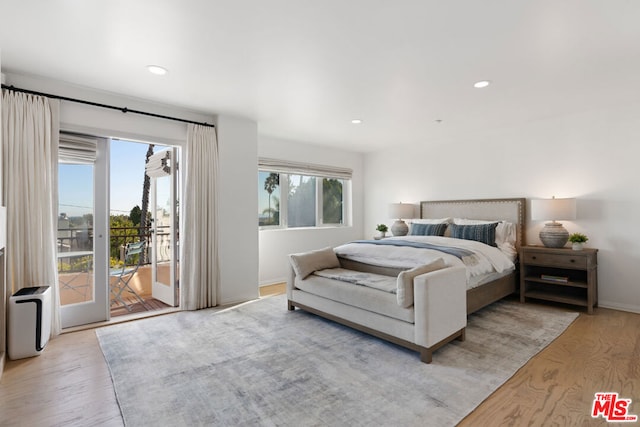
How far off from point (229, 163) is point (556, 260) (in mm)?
4133

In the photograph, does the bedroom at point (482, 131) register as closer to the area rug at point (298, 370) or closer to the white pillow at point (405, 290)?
the area rug at point (298, 370)

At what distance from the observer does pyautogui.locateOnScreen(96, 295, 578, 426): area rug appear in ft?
6.04

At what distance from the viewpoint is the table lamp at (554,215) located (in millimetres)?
3746

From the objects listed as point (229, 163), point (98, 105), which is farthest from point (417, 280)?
point (98, 105)

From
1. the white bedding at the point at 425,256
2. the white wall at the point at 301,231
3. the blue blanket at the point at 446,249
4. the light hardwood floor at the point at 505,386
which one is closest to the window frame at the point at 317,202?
the white wall at the point at 301,231

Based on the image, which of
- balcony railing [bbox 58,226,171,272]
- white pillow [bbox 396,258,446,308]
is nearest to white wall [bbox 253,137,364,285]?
balcony railing [bbox 58,226,171,272]

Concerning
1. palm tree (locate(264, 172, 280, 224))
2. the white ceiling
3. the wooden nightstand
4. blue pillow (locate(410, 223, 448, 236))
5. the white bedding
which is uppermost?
the white ceiling

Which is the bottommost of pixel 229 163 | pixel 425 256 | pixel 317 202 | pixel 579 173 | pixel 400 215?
pixel 425 256

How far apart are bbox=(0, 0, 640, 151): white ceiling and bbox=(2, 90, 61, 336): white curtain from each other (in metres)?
0.36

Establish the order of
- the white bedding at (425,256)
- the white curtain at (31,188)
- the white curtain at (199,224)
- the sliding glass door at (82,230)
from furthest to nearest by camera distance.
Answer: the white curtain at (199,224), the white bedding at (425,256), the sliding glass door at (82,230), the white curtain at (31,188)

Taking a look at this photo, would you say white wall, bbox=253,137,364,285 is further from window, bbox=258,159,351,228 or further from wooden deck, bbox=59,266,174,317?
wooden deck, bbox=59,266,174,317

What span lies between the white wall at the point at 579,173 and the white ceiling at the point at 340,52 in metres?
0.35

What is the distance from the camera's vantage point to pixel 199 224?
3.82 m

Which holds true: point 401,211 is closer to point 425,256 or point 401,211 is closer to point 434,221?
point 434,221
